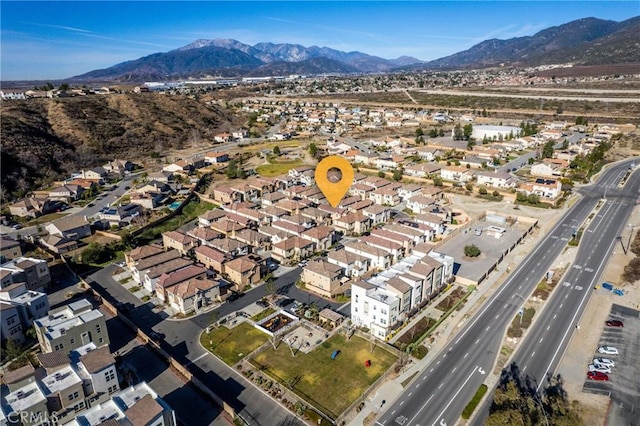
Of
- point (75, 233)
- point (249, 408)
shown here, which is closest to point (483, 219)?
point (249, 408)

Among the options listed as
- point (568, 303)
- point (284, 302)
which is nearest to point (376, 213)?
point (284, 302)

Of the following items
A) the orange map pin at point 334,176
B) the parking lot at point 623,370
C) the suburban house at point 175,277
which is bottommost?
the parking lot at point 623,370

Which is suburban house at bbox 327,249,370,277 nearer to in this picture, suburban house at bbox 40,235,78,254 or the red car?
the red car

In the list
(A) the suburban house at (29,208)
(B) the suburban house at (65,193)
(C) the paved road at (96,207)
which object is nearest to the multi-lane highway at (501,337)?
(C) the paved road at (96,207)

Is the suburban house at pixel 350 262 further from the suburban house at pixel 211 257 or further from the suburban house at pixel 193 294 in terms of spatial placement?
the suburban house at pixel 193 294

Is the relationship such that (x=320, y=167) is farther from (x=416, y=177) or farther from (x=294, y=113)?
(x=294, y=113)

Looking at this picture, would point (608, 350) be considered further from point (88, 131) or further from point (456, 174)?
point (88, 131)
